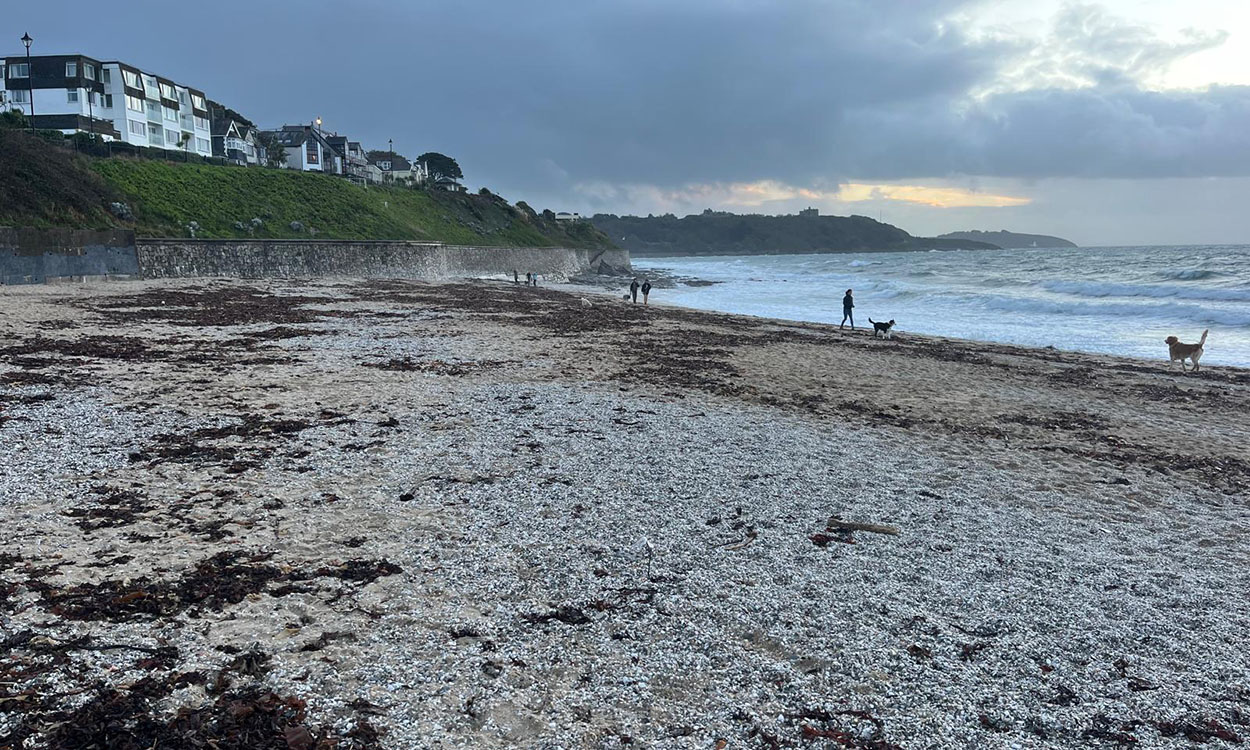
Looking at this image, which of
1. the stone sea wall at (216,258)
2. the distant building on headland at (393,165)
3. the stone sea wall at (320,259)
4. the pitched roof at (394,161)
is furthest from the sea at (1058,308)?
the pitched roof at (394,161)

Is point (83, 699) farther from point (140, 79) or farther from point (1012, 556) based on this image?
point (140, 79)

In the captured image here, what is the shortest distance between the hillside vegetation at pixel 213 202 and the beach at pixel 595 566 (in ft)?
90.1

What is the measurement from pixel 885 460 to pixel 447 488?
561 cm

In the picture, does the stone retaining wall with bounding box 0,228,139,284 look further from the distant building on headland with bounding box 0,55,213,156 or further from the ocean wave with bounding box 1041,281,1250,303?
the ocean wave with bounding box 1041,281,1250,303

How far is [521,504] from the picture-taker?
278 inches

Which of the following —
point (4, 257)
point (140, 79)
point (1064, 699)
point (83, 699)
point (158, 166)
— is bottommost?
point (1064, 699)

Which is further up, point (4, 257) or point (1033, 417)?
point (4, 257)

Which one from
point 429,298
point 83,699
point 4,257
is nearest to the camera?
point 83,699

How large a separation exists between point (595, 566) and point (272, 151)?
91887 millimetres

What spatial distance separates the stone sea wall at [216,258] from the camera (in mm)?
27859

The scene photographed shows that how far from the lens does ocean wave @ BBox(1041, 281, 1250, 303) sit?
131 ft

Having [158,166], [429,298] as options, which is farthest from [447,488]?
[158,166]

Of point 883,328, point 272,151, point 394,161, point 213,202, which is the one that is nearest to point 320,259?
point 213,202

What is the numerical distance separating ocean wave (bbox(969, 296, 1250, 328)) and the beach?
25.8m
